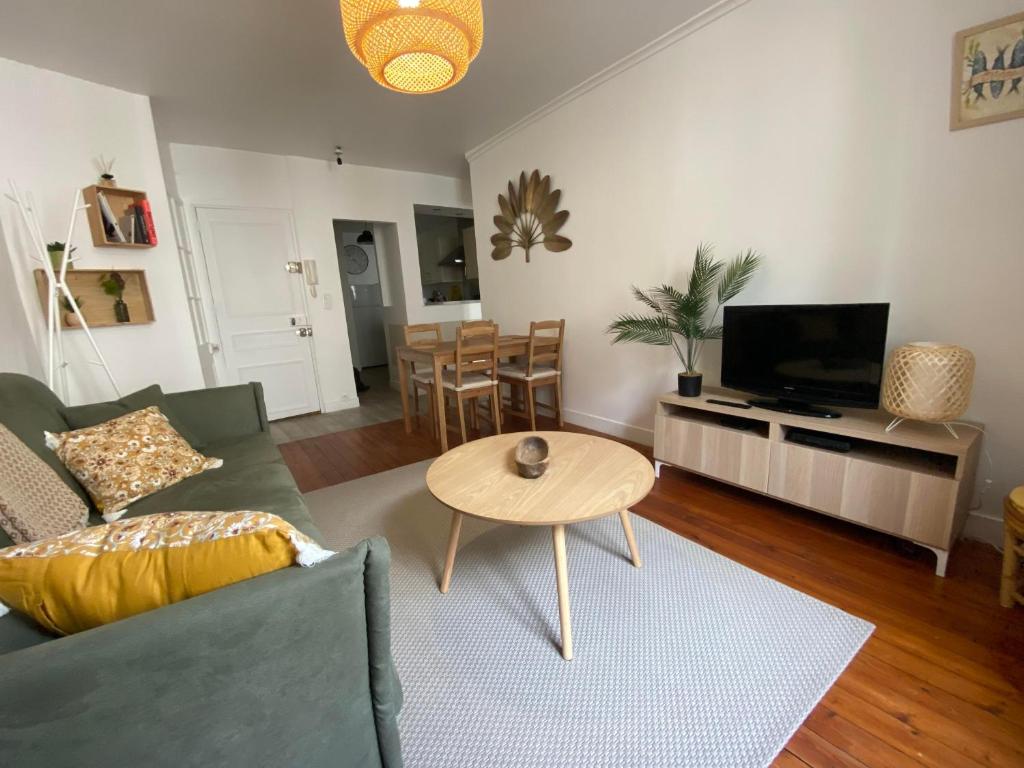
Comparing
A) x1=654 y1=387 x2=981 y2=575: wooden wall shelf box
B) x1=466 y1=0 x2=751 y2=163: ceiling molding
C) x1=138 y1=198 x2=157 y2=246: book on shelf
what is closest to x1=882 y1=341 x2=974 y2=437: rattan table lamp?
x1=654 y1=387 x2=981 y2=575: wooden wall shelf box

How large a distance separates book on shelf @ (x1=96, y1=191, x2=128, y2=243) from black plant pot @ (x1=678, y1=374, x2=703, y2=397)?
3.44 meters

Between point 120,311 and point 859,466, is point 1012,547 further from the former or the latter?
point 120,311

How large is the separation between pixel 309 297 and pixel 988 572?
16.4 ft

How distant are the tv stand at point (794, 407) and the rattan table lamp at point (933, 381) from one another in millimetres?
277

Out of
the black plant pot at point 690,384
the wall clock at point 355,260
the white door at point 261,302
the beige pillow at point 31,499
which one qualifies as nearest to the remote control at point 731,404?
the black plant pot at point 690,384

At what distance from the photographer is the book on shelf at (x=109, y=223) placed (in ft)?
8.19

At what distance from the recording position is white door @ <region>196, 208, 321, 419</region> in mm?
3889

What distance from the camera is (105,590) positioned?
26.9 inches

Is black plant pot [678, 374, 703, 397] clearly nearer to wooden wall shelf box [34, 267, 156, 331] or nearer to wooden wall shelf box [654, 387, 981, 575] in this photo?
wooden wall shelf box [654, 387, 981, 575]

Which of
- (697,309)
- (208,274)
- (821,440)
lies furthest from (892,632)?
(208,274)

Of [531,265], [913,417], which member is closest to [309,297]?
[531,265]

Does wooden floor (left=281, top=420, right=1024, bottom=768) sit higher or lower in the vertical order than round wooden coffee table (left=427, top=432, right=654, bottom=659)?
lower

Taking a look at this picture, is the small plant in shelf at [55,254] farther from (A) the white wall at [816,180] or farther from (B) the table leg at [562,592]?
(A) the white wall at [816,180]

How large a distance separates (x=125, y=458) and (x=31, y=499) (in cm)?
41
